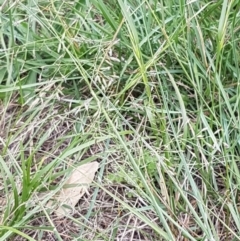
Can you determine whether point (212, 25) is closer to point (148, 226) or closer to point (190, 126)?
point (190, 126)

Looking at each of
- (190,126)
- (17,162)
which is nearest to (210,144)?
(190,126)

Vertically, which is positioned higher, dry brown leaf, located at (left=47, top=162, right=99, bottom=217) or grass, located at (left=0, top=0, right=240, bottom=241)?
grass, located at (left=0, top=0, right=240, bottom=241)

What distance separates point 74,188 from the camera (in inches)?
61.6

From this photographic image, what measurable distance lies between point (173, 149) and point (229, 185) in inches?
6.7

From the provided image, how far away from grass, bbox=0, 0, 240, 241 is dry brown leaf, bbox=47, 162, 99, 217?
0.02 m

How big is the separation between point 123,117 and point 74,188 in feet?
0.70

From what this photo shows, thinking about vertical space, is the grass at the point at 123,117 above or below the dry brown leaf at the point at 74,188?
above

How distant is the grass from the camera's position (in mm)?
1502

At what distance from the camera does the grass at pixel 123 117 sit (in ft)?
4.93

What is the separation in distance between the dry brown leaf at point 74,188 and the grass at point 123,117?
0.02 metres

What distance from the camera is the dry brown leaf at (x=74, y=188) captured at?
5.04 feet

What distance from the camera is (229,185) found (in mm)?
1479

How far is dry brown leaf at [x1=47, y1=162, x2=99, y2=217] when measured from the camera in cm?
154

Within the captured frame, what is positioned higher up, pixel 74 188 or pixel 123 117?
Answer: pixel 123 117
